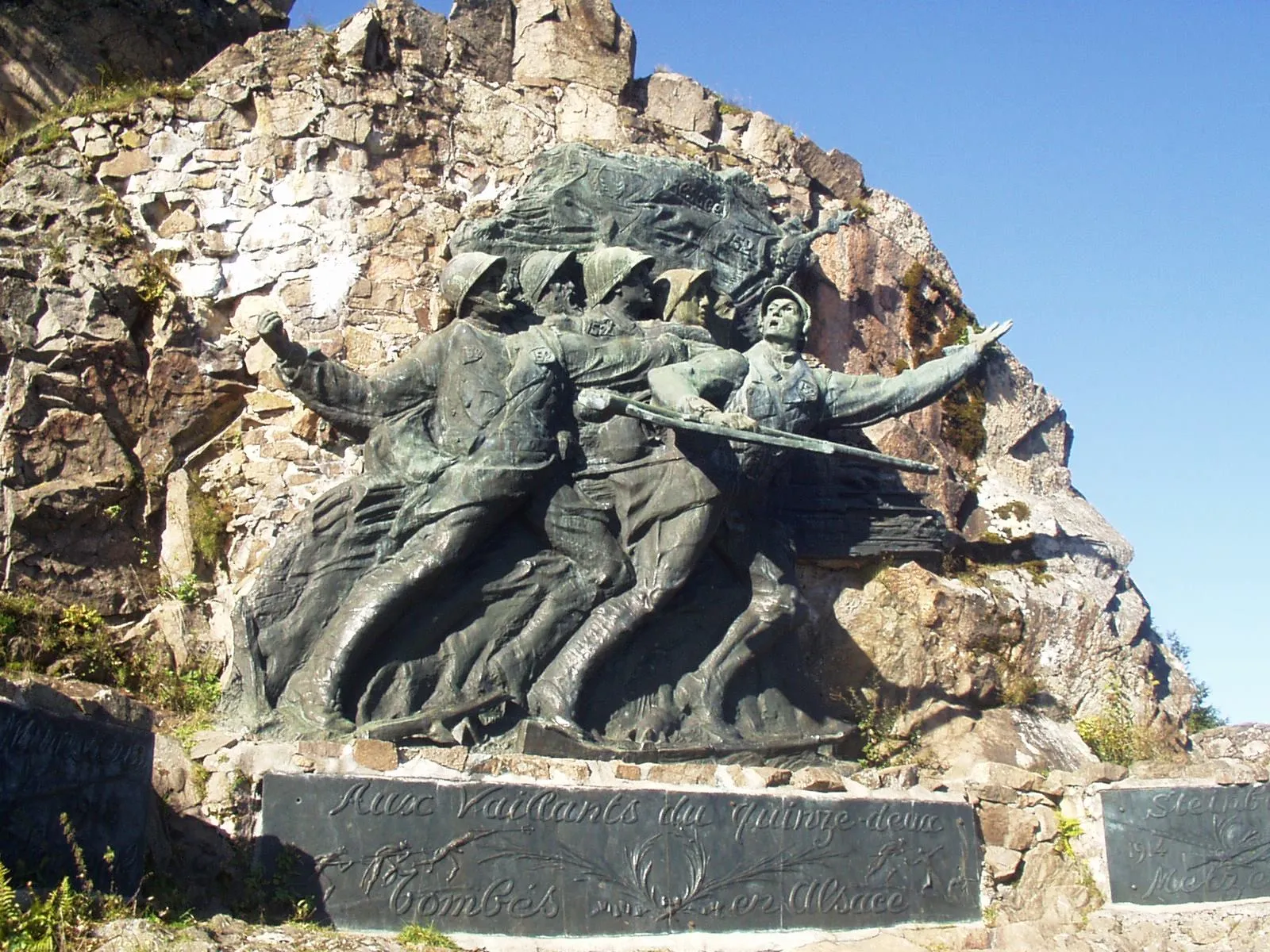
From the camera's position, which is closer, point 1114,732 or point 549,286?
point 549,286

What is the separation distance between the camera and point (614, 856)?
20.8 feet

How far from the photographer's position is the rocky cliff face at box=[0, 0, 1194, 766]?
285 inches

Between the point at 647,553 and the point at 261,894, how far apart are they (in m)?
2.42

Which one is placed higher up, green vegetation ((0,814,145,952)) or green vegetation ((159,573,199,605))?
green vegetation ((159,573,199,605))

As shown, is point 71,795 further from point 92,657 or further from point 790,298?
point 790,298

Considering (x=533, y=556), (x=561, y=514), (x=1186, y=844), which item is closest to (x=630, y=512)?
(x=561, y=514)

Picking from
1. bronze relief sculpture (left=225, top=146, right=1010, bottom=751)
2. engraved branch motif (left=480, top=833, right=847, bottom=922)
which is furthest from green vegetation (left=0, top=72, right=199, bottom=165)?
engraved branch motif (left=480, top=833, right=847, bottom=922)

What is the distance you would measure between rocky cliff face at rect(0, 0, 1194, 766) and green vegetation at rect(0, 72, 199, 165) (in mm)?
63

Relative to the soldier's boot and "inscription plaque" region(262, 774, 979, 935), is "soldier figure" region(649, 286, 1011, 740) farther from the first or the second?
"inscription plaque" region(262, 774, 979, 935)

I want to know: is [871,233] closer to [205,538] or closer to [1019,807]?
[1019,807]

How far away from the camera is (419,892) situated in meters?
5.94

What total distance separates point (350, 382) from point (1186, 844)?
467 cm

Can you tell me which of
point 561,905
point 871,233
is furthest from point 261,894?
point 871,233

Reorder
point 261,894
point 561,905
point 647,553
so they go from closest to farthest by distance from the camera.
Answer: point 261,894, point 561,905, point 647,553
